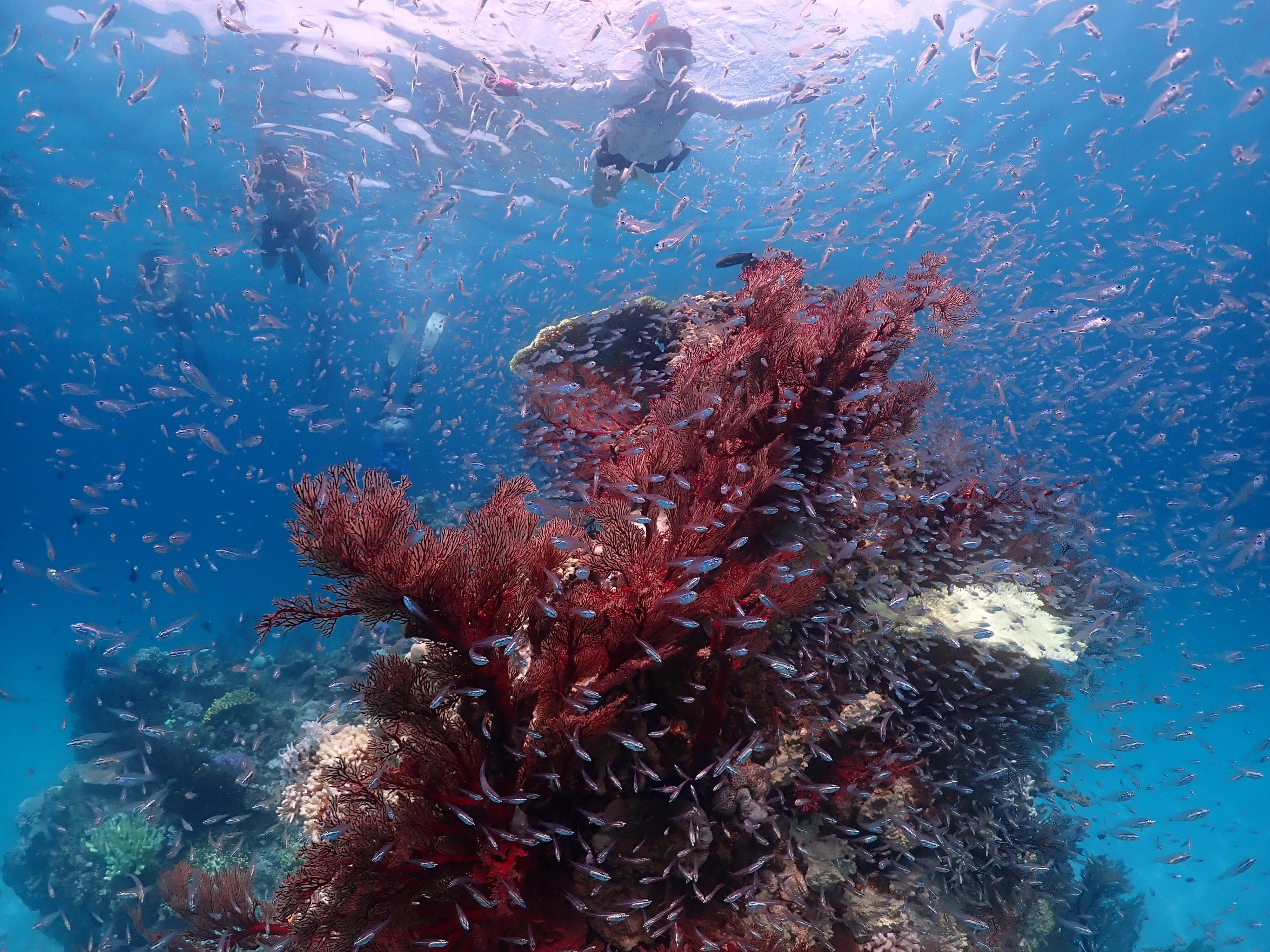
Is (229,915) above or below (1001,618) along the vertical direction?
below

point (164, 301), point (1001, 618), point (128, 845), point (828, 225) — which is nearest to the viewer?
point (1001, 618)

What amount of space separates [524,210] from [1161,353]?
4343 centimetres

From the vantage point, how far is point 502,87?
14977mm

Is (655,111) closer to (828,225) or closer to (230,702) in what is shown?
(230,702)

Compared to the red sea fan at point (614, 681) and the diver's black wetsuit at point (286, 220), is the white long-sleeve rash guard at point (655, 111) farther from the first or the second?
the red sea fan at point (614, 681)

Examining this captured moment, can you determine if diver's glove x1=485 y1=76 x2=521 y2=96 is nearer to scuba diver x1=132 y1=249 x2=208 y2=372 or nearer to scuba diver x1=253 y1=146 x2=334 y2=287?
scuba diver x1=253 y1=146 x2=334 y2=287

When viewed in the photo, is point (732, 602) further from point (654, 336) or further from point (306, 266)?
point (306, 266)

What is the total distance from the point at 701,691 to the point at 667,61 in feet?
53.3

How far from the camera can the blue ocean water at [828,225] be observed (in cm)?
1627

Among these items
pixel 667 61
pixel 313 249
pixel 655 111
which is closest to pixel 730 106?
pixel 655 111

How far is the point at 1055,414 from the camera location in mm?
13000

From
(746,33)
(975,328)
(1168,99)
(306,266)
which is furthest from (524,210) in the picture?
(1168,99)

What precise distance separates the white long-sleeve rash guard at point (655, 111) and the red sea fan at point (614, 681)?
13403 millimetres

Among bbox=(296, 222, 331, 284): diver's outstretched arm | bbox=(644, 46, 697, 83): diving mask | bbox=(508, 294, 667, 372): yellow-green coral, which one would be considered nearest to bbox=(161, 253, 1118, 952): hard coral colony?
bbox=(508, 294, 667, 372): yellow-green coral
